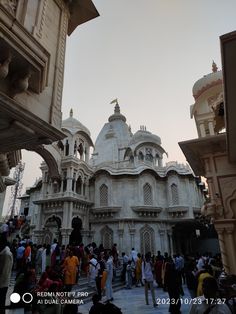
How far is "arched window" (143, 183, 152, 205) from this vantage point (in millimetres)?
24672

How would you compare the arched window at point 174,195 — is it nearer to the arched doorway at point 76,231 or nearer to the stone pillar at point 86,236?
the stone pillar at point 86,236

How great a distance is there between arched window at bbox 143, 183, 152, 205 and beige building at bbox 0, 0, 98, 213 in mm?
19400

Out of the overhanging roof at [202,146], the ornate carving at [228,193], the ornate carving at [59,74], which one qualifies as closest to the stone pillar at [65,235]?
the overhanging roof at [202,146]

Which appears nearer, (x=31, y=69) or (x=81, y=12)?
(x=31, y=69)

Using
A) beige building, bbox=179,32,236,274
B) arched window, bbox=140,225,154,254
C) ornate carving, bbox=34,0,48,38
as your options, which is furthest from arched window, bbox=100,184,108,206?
ornate carving, bbox=34,0,48,38

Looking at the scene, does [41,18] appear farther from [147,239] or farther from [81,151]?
[147,239]

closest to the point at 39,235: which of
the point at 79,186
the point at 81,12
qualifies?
the point at 79,186

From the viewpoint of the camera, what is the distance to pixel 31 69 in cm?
416

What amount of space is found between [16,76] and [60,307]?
168 inches

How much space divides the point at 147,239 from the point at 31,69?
22.0m

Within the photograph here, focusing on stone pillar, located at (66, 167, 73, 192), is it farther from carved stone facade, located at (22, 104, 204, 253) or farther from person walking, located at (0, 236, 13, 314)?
person walking, located at (0, 236, 13, 314)

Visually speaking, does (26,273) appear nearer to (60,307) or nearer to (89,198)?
(60,307)

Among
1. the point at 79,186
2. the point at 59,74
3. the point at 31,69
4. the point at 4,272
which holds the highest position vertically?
the point at 79,186

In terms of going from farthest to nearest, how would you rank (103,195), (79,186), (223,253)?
1. (103,195)
2. (79,186)
3. (223,253)
